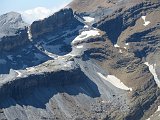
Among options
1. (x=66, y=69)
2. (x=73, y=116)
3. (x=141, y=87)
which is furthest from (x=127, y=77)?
(x=73, y=116)

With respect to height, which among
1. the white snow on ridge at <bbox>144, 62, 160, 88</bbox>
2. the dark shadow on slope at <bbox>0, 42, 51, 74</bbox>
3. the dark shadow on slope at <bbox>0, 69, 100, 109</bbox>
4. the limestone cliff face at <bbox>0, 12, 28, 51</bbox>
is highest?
the limestone cliff face at <bbox>0, 12, 28, 51</bbox>

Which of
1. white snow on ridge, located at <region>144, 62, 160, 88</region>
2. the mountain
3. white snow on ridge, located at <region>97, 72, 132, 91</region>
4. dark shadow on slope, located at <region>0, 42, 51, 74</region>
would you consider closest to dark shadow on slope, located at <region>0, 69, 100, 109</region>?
the mountain

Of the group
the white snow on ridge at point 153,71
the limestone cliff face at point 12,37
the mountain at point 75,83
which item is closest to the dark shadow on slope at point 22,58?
the mountain at point 75,83

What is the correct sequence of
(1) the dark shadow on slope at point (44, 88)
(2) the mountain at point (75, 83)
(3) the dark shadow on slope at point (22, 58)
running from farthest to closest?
(3) the dark shadow on slope at point (22, 58) → (2) the mountain at point (75, 83) → (1) the dark shadow on slope at point (44, 88)

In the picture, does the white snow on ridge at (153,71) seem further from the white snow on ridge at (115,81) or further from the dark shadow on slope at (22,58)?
the dark shadow on slope at (22,58)

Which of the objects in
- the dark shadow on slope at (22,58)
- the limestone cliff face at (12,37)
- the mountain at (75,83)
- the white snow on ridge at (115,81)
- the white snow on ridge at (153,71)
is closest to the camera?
the mountain at (75,83)

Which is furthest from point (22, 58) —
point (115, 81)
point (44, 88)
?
point (115, 81)

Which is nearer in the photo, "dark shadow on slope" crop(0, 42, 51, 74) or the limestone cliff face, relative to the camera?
"dark shadow on slope" crop(0, 42, 51, 74)

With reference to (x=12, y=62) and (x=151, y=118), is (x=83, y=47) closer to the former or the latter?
(x=12, y=62)

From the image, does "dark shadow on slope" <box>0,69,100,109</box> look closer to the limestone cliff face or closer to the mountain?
the mountain
